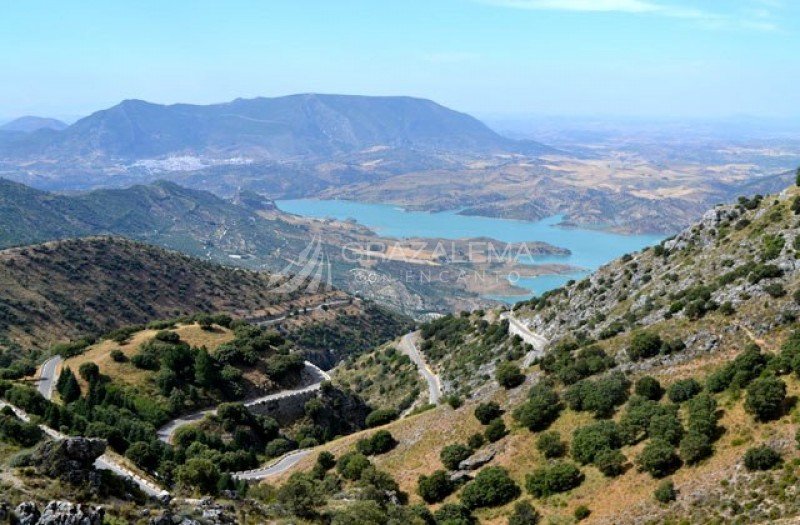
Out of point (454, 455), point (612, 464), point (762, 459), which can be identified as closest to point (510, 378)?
point (454, 455)

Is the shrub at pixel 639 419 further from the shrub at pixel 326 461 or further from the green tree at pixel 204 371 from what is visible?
the green tree at pixel 204 371

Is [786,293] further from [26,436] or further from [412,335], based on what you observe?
[412,335]

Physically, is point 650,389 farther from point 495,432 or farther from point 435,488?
point 435,488

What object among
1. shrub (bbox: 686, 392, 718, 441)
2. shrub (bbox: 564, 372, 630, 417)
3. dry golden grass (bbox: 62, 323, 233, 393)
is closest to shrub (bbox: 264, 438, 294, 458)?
dry golden grass (bbox: 62, 323, 233, 393)

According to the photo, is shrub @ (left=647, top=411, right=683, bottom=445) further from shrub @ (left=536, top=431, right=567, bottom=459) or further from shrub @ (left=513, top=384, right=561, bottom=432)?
shrub @ (left=513, top=384, right=561, bottom=432)

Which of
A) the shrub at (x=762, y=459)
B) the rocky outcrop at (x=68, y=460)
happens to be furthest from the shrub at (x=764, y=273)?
the rocky outcrop at (x=68, y=460)

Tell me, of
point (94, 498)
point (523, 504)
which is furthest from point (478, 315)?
point (94, 498)
